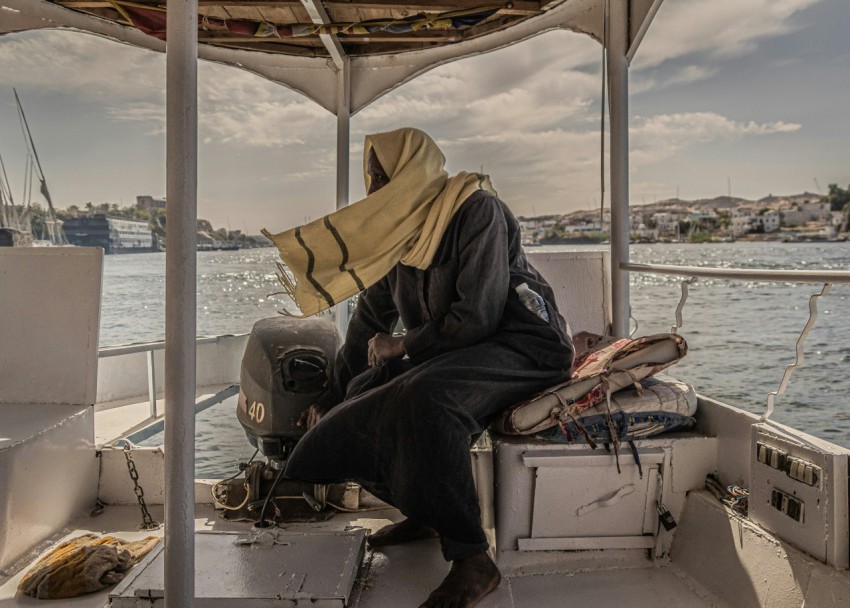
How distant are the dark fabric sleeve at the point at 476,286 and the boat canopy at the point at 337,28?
136 cm

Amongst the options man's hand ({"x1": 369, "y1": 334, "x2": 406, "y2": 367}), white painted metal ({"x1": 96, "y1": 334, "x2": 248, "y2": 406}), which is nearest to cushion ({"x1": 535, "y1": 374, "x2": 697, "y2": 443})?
man's hand ({"x1": 369, "y1": 334, "x2": 406, "y2": 367})

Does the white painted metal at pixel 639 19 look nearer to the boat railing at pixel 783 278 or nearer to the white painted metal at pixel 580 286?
the white painted metal at pixel 580 286

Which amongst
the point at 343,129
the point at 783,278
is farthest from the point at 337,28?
the point at 783,278

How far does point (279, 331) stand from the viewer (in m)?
2.59

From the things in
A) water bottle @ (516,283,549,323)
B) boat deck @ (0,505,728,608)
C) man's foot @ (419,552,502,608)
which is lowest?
boat deck @ (0,505,728,608)

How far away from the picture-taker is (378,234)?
2.03 m

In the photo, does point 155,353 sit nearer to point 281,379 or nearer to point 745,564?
point 281,379

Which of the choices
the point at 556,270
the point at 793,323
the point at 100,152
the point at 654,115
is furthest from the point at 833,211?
the point at 556,270

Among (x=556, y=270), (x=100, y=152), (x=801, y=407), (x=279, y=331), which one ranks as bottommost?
(x=801, y=407)

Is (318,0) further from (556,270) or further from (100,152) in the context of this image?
(100,152)

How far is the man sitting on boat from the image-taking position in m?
1.83

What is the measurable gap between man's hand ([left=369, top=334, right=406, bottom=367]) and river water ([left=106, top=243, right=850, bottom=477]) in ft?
17.6

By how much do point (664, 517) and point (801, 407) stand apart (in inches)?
1020

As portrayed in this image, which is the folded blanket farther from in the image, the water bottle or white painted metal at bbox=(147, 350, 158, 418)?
white painted metal at bbox=(147, 350, 158, 418)
